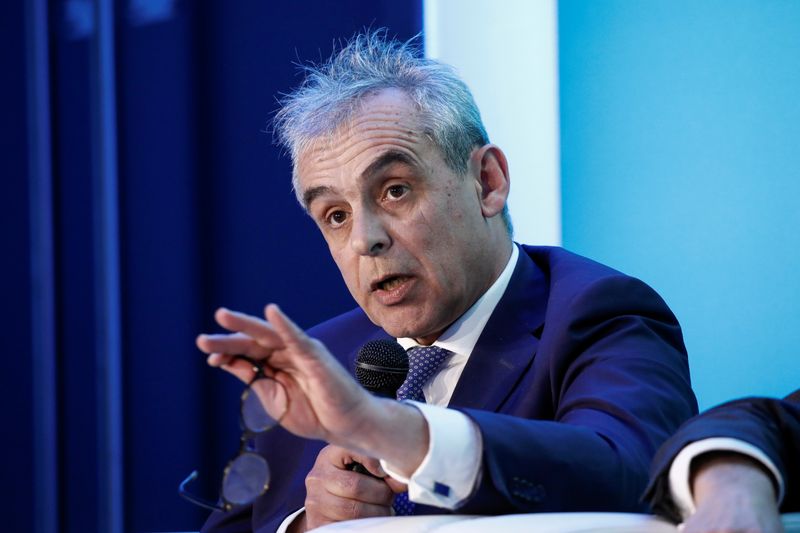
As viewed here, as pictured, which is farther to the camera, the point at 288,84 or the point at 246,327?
the point at 288,84

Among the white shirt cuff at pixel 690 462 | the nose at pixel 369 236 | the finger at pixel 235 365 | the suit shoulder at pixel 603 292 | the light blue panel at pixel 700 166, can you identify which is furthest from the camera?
the light blue panel at pixel 700 166

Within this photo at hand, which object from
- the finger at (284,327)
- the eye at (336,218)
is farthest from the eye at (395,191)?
the finger at (284,327)

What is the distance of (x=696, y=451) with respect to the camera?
113 cm

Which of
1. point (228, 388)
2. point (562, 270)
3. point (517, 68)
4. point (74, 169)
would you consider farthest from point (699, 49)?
point (74, 169)

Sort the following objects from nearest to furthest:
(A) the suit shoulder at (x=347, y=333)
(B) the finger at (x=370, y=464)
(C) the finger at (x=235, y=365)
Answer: (C) the finger at (x=235, y=365) → (B) the finger at (x=370, y=464) → (A) the suit shoulder at (x=347, y=333)

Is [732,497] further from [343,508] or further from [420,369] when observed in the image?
[420,369]

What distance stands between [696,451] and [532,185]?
1605mm

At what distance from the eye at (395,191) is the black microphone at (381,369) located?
0.44 meters

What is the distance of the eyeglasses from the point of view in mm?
1244

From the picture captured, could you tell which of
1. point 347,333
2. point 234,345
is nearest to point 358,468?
point 234,345

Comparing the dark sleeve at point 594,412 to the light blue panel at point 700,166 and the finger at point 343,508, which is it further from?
the light blue panel at point 700,166

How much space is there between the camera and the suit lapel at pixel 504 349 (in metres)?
1.87

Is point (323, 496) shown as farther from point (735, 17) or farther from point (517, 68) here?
point (735, 17)

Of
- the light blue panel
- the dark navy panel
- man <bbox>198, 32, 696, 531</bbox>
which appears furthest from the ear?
the dark navy panel
